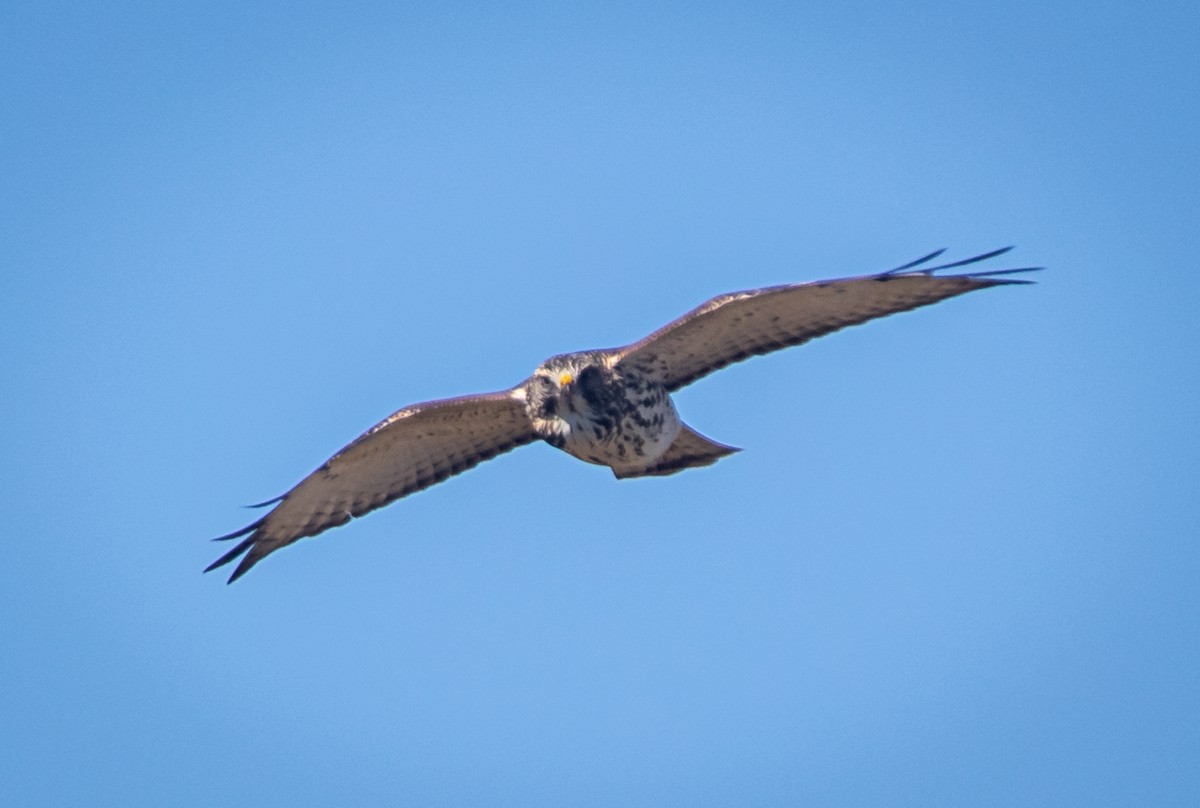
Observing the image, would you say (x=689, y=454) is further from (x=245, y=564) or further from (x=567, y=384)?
(x=245, y=564)

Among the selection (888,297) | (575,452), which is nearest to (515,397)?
(575,452)

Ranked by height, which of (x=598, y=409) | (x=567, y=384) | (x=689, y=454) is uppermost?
(x=567, y=384)

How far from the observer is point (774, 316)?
13.5m

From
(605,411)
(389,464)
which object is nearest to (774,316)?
(605,411)

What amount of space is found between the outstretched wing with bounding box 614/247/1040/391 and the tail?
1.94 feet

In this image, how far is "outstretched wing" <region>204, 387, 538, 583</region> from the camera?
1409 cm

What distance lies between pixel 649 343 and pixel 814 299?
3.90ft

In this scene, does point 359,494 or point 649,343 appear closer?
point 649,343

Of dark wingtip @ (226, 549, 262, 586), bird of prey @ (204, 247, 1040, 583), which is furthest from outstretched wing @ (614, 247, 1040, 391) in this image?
Answer: dark wingtip @ (226, 549, 262, 586)

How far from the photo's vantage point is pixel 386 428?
14.0 meters

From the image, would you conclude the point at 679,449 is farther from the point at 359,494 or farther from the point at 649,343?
the point at 359,494

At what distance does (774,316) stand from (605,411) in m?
1.39

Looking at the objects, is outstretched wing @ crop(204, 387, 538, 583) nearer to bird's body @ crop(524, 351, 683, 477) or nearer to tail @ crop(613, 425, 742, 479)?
bird's body @ crop(524, 351, 683, 477)

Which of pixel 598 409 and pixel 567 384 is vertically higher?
pixel 567 384
